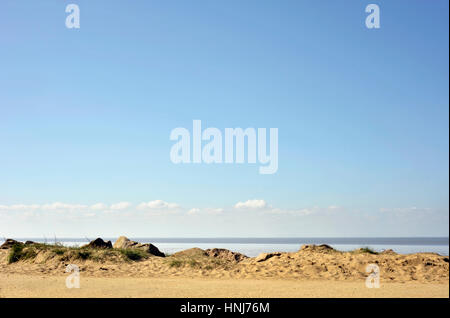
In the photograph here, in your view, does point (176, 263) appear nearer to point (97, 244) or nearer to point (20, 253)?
point (97, 244)

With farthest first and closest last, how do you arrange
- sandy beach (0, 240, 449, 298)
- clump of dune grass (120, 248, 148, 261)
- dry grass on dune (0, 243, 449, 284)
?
clump of dune grass (120, 248, 148, 261) → dry grass on dune (0, 243, 449, 284) → sandy beach (0, 240, 449, 298)

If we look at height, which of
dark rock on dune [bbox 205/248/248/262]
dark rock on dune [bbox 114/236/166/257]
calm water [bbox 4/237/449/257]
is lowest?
calm water [bbox 4/237/449/257]

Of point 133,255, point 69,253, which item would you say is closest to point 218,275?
point 133,255

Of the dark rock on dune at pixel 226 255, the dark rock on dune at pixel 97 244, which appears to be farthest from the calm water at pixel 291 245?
the dark rock on dune at pixel 226 255

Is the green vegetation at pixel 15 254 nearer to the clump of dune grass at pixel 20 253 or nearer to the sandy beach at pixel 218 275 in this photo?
the clump of dune grass at pixel 20 253

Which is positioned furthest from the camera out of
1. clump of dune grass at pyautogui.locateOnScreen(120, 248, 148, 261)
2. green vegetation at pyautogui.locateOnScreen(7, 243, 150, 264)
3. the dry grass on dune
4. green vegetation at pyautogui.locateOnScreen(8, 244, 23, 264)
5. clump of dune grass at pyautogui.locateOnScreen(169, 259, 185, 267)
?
green vegetation at pyautogui.locateOnScreen(8, 244, 23, 264)

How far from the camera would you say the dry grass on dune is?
1978cm

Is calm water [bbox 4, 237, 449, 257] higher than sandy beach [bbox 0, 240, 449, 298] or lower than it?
lower

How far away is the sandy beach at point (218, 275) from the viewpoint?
Answer: 1533cm

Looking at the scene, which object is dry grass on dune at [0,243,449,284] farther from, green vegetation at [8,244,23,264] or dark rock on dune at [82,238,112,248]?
dark rock on dune at [82,238,112,248]

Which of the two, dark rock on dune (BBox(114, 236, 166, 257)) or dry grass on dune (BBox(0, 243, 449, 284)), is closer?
dry grass on dune (BBox(0, 243, 449, 284))

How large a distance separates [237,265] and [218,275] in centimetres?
247

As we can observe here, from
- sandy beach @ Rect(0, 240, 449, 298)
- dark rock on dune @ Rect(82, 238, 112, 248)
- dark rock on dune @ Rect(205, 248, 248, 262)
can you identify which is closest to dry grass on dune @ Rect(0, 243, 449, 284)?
sandy beach @ Rect(0, 240, 449, 298)
